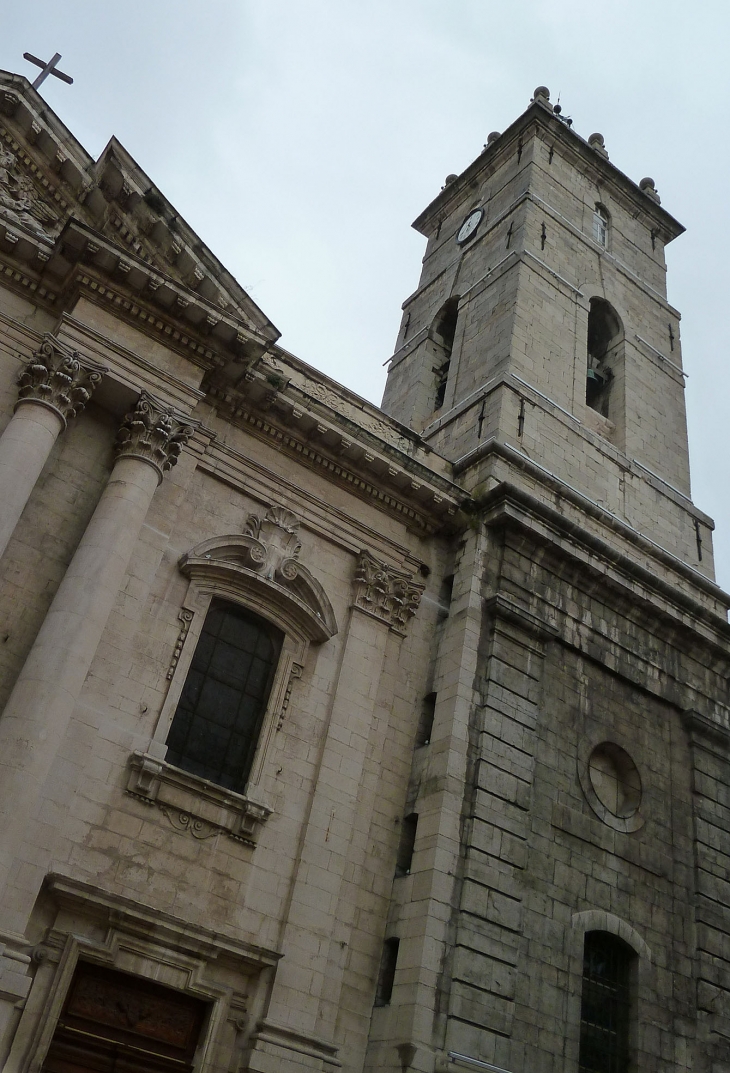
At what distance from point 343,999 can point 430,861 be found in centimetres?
207

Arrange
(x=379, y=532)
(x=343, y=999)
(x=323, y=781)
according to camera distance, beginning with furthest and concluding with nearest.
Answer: (x=379, y=532), (x=323, y=781), (x=343, y=999)

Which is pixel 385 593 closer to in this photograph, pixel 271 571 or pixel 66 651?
pixel 271 571

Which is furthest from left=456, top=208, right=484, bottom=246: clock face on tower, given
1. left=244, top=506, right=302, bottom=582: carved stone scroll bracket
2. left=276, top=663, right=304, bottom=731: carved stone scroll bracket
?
left=276, top=663, right=304, bottom=731: carved stone scroll bracket

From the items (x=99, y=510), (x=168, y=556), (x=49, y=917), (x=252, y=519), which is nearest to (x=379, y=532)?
(x=252, y=519)

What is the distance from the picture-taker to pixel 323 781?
46.3ft

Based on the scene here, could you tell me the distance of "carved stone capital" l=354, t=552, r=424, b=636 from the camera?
1602 cm

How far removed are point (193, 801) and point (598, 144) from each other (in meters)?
22.3

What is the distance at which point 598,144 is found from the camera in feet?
91.0

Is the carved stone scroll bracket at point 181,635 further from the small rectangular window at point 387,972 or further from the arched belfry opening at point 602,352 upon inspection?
the arched belfry opening at point 602,352

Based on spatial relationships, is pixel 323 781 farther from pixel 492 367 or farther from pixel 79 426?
pixel 492 367

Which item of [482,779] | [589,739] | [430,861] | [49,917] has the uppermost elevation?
[589,739]

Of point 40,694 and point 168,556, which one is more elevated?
point 168,556

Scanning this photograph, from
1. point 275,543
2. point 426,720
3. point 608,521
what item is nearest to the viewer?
point 275,543

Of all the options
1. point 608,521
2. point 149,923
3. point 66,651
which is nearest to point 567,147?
point 608,521
